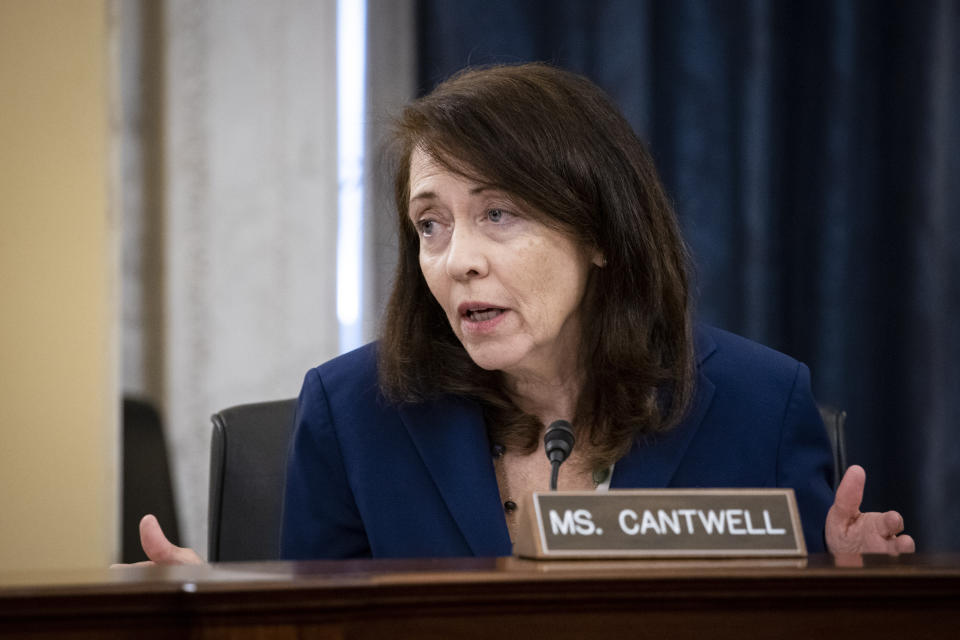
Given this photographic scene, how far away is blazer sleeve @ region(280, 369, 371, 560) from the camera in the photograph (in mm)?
1648

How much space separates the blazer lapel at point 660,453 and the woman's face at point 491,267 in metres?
0.21

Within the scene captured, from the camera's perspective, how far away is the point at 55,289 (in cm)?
188

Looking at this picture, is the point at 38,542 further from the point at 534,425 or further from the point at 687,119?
the point at 687,119

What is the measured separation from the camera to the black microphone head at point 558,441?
1266 mm

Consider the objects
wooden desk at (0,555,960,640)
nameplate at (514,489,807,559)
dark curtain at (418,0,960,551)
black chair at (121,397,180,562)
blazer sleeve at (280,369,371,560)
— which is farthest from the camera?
dark curtain at (418,0,960,551)

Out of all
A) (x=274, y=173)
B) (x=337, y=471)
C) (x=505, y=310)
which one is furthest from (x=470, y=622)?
(x=274, y=173)

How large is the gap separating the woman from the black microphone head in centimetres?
26

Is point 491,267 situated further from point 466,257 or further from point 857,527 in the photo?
point 857,527

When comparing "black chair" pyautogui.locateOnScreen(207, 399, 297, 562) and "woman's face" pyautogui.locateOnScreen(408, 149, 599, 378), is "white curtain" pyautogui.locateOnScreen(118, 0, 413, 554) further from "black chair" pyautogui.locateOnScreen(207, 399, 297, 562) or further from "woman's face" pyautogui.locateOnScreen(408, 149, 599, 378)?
"woman's face" pyautogui.locateOnScreen(408, 149, 599, 378)

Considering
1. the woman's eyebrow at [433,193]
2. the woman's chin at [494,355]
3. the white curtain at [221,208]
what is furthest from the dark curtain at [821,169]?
the woman's chin at [494,355]

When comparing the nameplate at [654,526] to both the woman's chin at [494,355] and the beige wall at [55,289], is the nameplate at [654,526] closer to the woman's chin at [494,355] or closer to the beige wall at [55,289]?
the woman's chin at [494,355]

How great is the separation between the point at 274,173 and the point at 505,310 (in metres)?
1.30

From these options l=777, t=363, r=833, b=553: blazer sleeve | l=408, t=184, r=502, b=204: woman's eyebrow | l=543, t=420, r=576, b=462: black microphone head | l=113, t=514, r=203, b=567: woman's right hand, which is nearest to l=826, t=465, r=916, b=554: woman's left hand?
l=777, t=363, r=833, b=553: blazer sleeve

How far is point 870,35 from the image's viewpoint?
9.47 ft
